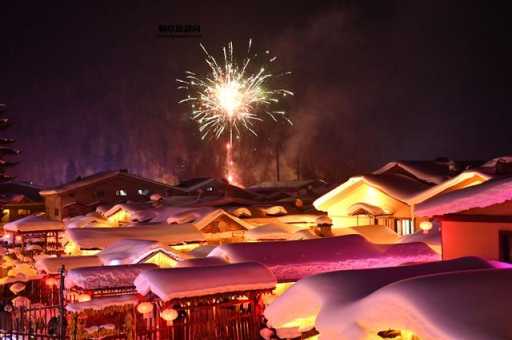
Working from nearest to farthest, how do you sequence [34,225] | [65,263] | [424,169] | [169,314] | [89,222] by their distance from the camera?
[169,314] → [65,263] → [424,169] → [34,225] → [89,222]

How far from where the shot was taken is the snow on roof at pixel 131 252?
69.9 feet

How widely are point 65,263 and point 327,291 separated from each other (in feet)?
55.7

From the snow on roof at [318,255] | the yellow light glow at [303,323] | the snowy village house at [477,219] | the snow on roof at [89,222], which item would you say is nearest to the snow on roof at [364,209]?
the snow on roof at [318,255]

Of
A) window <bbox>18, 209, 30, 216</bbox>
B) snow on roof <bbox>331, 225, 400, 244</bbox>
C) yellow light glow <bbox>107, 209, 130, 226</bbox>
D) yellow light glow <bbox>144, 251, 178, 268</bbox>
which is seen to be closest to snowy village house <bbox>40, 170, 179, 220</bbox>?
window <bbox>18, 209, 30, 216</bbox>

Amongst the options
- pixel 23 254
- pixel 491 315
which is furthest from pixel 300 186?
pixel 491 315

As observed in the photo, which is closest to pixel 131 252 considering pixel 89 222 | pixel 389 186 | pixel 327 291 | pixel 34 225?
pixel 389 186

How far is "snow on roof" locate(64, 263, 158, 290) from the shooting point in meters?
17.3

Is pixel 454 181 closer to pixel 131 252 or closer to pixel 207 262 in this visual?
pixel 207 262

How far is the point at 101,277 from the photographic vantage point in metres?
17.5

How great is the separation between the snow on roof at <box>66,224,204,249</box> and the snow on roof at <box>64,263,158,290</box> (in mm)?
9086

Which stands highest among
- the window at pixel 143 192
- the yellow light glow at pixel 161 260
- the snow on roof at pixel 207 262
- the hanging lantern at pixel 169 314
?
the window at pixel 143 192

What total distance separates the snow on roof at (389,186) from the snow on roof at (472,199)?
39.4ft

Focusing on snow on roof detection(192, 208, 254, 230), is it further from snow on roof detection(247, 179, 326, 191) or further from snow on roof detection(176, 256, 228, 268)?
snow on roof detection(247, 179, 326, 191)

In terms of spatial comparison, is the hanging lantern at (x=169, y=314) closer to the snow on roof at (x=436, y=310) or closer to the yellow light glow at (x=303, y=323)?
the yellow light glow at (x=303, y=323)
